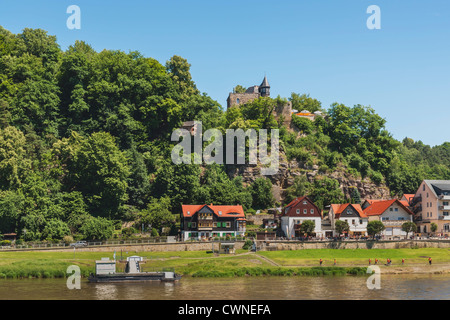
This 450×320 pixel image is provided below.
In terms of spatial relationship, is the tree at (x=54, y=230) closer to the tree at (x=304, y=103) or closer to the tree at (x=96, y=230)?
the tree at (x=96, y=230)

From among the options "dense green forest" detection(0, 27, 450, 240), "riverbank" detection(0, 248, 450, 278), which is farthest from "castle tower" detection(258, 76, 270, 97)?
"riverbank" detection(0, 248, 450, 278)

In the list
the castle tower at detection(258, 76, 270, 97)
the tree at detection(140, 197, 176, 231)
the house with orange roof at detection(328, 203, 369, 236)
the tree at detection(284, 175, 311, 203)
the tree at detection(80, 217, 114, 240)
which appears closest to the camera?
the tree at detection(80, 217, 114, 240)

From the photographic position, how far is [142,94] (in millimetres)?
129125

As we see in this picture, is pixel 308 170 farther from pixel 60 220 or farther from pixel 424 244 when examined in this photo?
pixel 60 220

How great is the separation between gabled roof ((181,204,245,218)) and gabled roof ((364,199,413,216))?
27309 millimetres

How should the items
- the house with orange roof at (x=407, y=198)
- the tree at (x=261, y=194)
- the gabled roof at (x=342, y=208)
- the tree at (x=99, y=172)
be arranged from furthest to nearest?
the house with orange roof at (x=407, y=198), the tree at (x=261, y=194), the gabled roof at (x=342, y=208), the tree at (x=99, y=172)

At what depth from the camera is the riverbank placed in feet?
247

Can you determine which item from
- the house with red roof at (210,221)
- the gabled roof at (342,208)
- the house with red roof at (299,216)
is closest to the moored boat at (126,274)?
the house with red roof at (210,221)

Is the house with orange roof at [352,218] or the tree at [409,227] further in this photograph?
the house with orange roof at [352,218]

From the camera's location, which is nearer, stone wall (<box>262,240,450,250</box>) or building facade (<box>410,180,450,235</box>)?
stone wall (<box>262,240,450,250</box>)

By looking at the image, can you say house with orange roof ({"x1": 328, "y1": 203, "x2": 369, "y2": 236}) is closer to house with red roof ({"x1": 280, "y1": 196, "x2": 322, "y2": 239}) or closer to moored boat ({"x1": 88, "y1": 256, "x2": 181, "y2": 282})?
house with red roof ({"x1": 280, "y1": 196, "x2": 322, "y2": 239})

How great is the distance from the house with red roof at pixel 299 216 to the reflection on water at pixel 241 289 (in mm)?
32473

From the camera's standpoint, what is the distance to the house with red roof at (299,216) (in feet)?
351

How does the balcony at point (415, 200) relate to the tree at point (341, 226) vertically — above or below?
above
